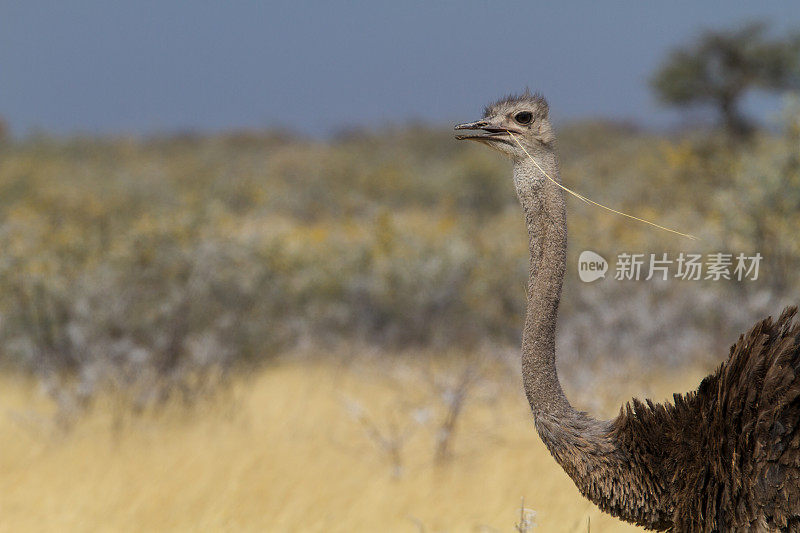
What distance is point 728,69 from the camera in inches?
851

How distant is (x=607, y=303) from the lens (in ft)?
26.5

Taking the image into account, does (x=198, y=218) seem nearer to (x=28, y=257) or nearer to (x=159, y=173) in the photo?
(x=28, y=257)

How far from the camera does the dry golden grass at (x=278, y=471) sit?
4.93 m

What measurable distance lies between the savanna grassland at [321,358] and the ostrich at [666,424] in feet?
3.27

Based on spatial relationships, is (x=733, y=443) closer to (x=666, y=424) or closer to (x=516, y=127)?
(x=666, y=424)

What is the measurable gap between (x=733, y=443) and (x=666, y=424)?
0.71 ft

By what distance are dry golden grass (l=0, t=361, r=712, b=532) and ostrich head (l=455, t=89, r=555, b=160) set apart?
6.82ft

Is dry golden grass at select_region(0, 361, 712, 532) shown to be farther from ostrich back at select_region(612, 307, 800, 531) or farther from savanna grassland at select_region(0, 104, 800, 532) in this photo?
ostrich back at select_region(612, 307, 800, 531)

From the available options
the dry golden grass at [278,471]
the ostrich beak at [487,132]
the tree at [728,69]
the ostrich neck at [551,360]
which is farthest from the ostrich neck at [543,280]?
the tree at [728,69]

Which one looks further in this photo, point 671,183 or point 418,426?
point 671,183

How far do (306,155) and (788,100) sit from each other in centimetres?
3167

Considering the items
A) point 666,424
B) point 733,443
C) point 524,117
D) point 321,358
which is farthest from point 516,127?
point 321,358

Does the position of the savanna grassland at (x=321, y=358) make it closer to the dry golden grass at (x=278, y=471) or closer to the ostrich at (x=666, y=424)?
the dry golden grass at (x=278, y=471)

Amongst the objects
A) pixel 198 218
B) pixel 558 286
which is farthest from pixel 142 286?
pixel 558 286
